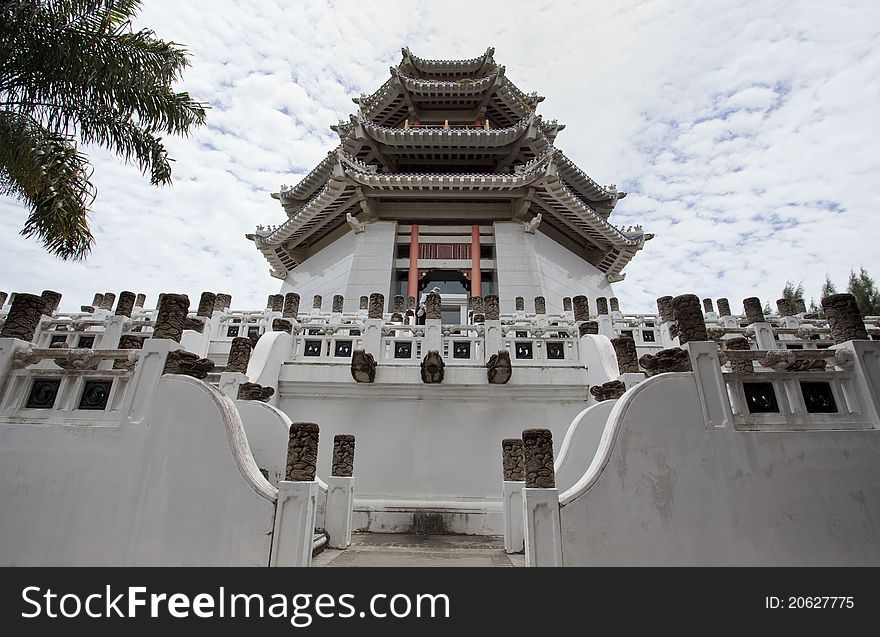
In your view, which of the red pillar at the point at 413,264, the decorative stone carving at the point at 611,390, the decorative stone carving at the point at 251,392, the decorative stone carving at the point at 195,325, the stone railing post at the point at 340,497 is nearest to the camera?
the stone railing post at the point at 340,497

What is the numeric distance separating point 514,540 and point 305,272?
62.7ft

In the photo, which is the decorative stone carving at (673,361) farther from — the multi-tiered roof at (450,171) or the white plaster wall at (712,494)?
the multi-tiered roof at (450,171)

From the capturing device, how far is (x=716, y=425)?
4758 millimetres

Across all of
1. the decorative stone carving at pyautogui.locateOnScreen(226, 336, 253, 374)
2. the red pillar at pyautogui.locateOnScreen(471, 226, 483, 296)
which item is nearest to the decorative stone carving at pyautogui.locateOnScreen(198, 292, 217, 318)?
the decorative stone carving at pyautogui.locateOnScreen(226, 336, 253, 374)

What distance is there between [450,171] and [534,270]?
23.3 ft

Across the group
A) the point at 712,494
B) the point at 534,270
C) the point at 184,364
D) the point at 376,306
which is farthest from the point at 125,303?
the point at 534,270

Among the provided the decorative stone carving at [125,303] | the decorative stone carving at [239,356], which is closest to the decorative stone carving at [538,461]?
the decorative stone carving at [239,356]

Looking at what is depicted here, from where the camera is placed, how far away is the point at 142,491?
4.86 metres

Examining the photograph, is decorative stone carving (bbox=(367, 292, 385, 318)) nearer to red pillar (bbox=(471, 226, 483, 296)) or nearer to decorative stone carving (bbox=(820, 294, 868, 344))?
decorative stone carving (bbox=(820, 294, 868, 344))

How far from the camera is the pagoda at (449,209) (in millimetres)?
18859

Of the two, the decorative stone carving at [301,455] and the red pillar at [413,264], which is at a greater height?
the red pillar at [413,264]

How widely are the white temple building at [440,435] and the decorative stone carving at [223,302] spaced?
47mm

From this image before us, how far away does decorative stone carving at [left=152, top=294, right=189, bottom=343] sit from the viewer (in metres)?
5.55
